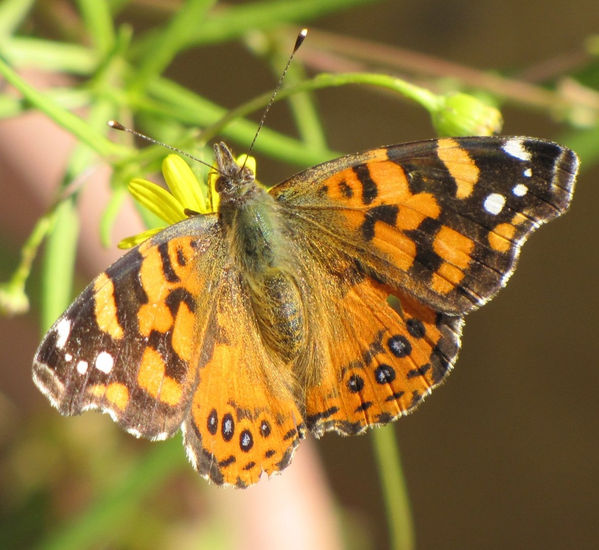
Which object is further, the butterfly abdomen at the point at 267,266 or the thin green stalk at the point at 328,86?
the butterfly abdomen at the point at 267,266

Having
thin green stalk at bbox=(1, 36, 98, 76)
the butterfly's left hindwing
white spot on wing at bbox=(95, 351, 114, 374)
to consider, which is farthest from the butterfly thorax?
thin green stalk at bbox=(1, 36, 98, 76)

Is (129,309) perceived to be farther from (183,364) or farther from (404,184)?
(404,184)

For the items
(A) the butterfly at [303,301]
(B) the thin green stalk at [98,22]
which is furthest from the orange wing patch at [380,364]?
(B) the thin green stalk at [98,22]

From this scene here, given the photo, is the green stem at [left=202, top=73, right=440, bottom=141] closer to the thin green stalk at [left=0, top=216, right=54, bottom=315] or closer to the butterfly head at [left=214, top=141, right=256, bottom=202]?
the butterfly head at [left=214, top=141, right=256, bottom=202]

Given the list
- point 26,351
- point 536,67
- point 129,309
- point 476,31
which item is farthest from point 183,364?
point 476,31

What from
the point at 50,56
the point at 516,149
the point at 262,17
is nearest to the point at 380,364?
the point at 516,149

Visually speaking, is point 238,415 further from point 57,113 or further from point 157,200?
point 57,113

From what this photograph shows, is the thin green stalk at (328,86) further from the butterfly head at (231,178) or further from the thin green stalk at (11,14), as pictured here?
the thin green stalk at (11,14)
